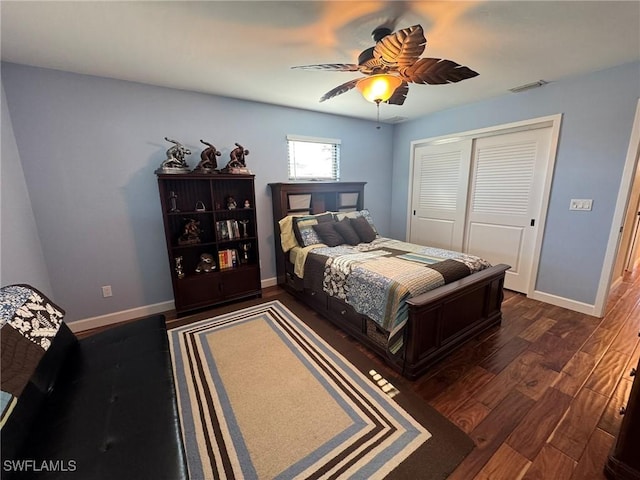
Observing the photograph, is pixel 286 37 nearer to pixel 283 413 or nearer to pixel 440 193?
pixel 283 413

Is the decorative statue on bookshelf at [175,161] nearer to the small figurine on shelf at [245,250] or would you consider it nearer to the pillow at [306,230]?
the small figurine on shelf at [245,250]

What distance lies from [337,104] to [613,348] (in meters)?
3.70

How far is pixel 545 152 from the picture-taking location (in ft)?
9.57

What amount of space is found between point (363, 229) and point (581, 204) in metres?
2.28

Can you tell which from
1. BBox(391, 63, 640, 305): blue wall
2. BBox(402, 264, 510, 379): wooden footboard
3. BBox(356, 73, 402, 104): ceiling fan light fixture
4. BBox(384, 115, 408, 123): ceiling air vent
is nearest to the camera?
BBox(356, 73, 402, 104): ceiling fan light fixture

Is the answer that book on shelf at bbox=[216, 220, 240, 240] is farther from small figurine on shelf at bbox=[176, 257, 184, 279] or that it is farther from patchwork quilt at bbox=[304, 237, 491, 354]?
patchwork quilt at bbox=[304, 237, 491, 354]

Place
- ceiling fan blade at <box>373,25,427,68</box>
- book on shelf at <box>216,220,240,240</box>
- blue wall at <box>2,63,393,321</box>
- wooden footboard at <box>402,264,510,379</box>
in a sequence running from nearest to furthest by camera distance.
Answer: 1. ceiling fan blade at <box>373,25,427,68</box>
2. wooden footboard at <box>402,264,510,379</box>
3. blue wall at <box>2,63,393,321</box>
4. book on shelf at <box>216,220,240,240</box>

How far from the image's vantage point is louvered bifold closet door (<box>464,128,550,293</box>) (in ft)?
9.93

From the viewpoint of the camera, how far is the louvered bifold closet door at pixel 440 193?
12.2 feet

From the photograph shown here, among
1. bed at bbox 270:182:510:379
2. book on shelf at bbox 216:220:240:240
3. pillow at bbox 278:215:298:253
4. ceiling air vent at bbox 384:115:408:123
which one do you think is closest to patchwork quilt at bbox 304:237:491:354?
bed at bbox 270:182:510:379

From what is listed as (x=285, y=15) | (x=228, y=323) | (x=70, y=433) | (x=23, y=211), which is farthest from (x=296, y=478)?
(x=23, y=211)

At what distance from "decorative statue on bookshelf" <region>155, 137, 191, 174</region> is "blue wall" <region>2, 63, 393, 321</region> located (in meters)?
0.22

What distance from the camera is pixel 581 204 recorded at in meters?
2.70

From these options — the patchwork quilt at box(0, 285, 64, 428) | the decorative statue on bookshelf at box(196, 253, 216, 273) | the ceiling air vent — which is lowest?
the decorative statue on bookshelf at box(196, 253, 216, 273)
